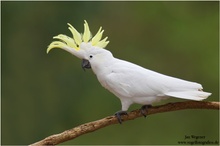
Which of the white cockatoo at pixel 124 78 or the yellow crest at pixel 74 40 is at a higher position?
the yellow crest at pixel 74 40

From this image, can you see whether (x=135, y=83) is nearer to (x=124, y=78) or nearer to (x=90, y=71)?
(x=124, y=78)

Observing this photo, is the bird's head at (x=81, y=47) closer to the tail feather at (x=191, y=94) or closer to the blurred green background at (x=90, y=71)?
the tail feather at (x=191, y=94)

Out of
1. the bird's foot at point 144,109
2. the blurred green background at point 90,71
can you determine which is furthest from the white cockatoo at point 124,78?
the blurred green background at point 90,71

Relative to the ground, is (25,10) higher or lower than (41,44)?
higher

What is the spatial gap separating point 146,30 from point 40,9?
751mm

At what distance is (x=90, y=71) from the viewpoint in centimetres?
272

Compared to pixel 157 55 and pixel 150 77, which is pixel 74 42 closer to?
pixel 150 77

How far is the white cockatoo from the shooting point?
132 cm

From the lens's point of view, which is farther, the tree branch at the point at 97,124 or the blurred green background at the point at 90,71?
the blurred green background at the point at 90,71

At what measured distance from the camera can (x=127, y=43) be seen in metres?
2.81

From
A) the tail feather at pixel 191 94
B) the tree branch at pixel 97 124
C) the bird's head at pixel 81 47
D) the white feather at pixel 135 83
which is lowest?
the tree branch at pixel 97 124

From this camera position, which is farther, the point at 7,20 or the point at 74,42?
the point at 7,20

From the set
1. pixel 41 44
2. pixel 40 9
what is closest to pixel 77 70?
pixel 41 44

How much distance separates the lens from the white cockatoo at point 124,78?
132 centimetres
